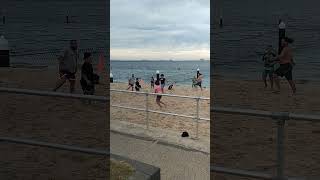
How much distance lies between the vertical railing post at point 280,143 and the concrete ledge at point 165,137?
474 cm

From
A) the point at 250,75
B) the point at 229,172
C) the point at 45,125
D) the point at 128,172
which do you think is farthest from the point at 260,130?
A: the point at 250,75

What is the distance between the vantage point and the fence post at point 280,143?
2.70m

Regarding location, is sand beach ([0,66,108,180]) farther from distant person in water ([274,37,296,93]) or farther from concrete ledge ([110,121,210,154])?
distant person in water ([274,37,296,93])

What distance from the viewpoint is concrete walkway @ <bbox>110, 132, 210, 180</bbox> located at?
616cm

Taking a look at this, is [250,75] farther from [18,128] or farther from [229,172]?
[229,172]

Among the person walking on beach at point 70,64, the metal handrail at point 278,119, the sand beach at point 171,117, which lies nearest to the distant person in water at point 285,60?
the sand beach at point 171,117

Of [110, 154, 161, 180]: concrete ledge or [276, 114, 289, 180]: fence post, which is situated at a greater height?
[276, 114, 289, 180]: fence post

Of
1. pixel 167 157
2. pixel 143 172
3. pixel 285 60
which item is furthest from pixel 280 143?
pixel 285 60

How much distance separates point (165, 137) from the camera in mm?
8594

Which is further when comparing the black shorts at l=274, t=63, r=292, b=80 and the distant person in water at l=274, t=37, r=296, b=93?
the black shorts at l=274, t=63, r=292, b=80

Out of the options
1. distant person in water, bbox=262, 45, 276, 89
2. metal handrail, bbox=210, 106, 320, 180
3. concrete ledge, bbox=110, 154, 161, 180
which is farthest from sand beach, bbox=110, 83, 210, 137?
metal handrail, bbox=210, 106, 320, 180

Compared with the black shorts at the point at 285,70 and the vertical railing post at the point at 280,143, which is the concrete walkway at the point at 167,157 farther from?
the black shorts at the point at 285,70

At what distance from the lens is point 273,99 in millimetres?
16844

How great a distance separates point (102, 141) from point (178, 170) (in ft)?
5.20
